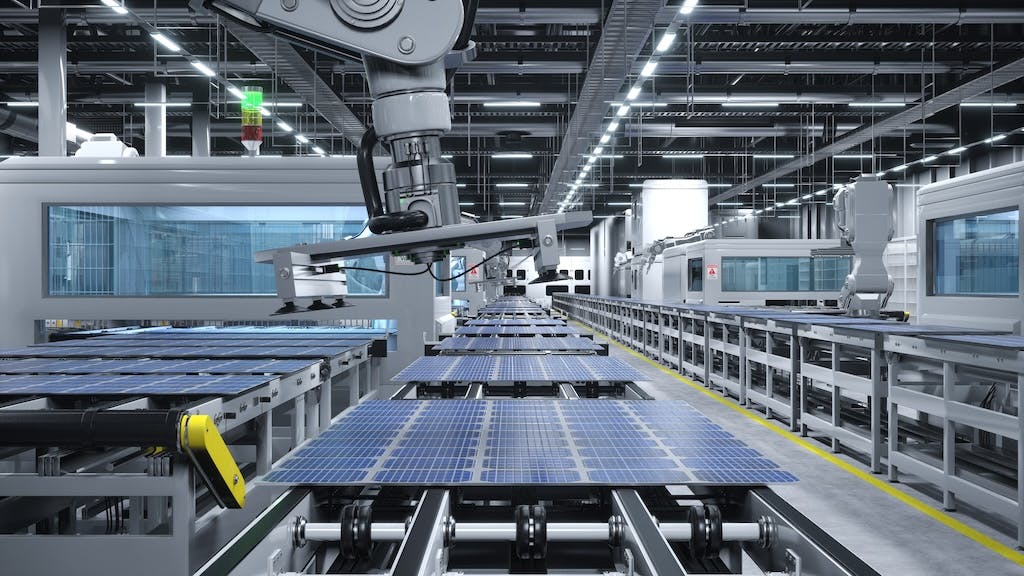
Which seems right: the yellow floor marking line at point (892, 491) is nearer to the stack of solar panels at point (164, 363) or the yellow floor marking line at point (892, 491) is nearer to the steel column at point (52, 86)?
the stack of solar panels at point (164, 363)

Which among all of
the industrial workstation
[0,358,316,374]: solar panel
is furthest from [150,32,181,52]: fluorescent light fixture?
[0,358,316,374]: solar panel

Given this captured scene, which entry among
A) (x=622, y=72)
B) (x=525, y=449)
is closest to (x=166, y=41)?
(x=622, y=72)

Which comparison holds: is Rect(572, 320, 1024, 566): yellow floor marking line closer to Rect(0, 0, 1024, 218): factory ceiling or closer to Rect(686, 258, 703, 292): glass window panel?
Rect(0, 0, 1024, 218): factory ceiling

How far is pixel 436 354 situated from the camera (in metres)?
4.11

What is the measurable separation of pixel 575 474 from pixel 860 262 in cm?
505

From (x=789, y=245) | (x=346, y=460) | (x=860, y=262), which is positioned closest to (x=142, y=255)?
(x=346, y=460)

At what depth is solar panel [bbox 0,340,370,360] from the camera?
2668mm

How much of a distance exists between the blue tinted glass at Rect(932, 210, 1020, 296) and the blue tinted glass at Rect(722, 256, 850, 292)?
5499 mm

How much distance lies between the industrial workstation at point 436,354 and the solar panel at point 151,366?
0.03 meters

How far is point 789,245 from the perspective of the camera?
462 inches

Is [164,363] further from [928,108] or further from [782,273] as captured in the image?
[928,108]

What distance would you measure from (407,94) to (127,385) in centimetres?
127

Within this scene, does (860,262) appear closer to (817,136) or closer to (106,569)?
(106,569)

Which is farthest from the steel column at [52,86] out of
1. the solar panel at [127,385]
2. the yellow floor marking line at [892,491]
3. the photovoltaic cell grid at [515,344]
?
the yellow floor marking line at [892,491]
